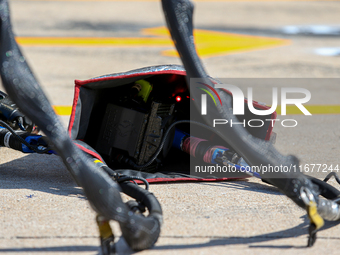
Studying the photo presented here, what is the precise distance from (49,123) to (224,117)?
30.2 inches

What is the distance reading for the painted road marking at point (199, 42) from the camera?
10007 millimetres

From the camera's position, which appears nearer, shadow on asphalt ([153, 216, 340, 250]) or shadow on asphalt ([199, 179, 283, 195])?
shadow on asphalt ([153, 216, 340, 250])

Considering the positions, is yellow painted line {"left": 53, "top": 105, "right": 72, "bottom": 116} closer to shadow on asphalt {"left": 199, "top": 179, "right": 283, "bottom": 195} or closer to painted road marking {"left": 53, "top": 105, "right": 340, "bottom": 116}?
painted road marking {"left": 53, "top": 105, "right": 340, "bottom": 116}

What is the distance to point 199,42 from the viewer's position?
34.7ft

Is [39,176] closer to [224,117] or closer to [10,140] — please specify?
[10,140]

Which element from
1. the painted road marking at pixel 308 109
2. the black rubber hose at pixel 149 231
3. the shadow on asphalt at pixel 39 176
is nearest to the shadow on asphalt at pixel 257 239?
the black rubber hose at pixel 149 231

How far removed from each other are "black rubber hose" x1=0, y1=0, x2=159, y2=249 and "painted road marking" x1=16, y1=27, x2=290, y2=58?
7.57 m

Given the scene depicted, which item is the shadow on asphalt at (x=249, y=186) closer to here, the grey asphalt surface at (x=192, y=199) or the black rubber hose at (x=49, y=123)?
the grey asphalt surface at (x=192, y=199)

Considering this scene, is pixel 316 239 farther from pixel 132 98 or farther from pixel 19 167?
pixel 19 167

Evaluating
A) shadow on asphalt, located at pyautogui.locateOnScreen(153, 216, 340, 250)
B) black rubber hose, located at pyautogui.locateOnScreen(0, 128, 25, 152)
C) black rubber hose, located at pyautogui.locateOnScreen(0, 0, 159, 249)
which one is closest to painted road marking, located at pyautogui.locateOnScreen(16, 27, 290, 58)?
black rubber hose, located at pyautogui.locateOnScreen(0, 128, 25, 152)

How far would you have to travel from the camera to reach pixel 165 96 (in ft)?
11.7

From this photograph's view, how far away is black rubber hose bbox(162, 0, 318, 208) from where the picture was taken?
2018 millimetres

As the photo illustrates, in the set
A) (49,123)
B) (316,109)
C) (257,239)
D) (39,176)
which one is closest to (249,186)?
(257,239)

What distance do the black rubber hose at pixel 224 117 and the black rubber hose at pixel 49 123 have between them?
1.84ft
